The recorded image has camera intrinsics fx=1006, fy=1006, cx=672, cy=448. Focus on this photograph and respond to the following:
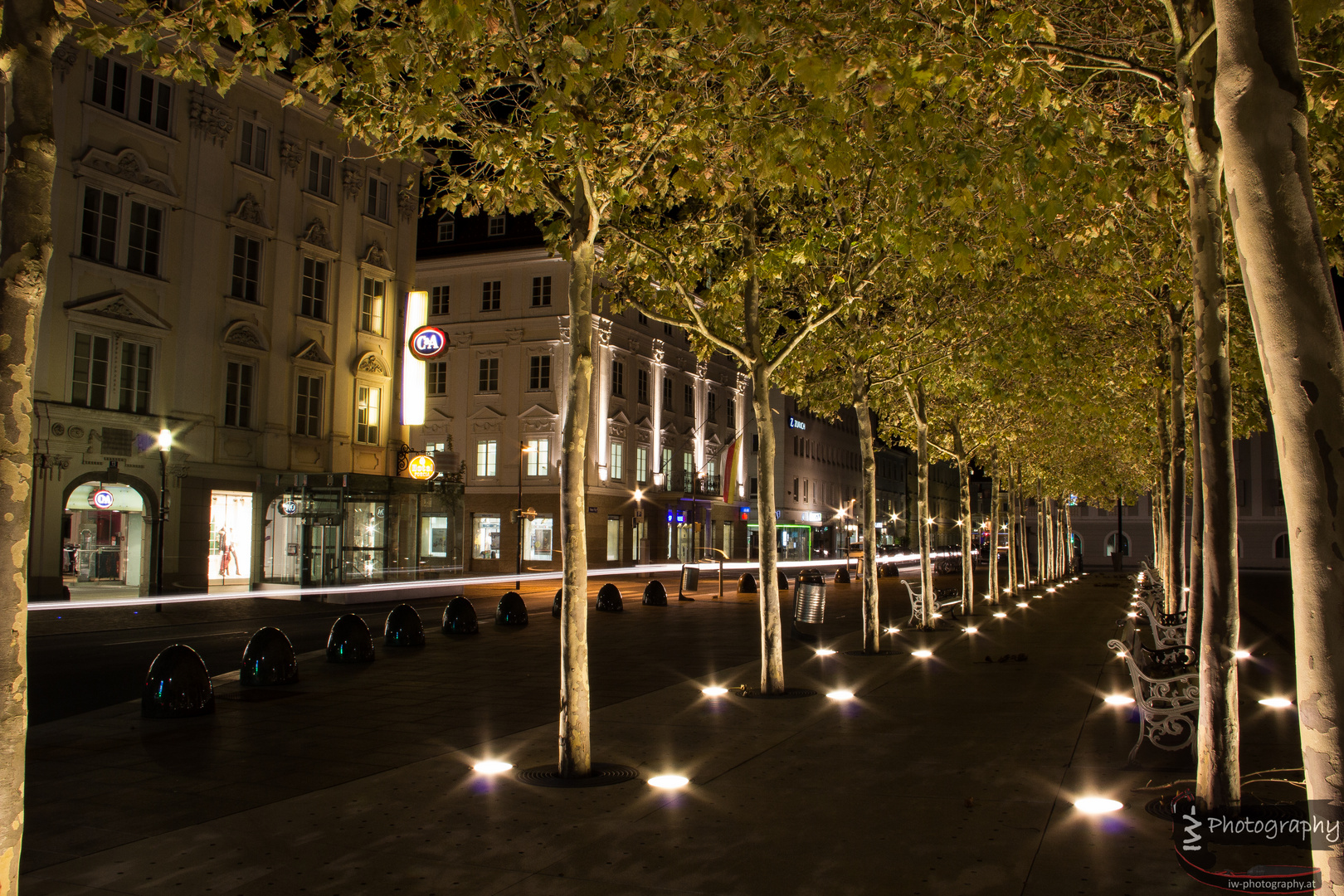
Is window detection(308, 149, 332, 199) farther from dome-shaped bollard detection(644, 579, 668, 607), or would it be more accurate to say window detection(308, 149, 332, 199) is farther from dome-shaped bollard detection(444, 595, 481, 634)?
dome-shaped bollard detection(444, 595, 481, 634)

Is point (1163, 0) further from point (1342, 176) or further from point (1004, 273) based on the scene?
point (1004, 273)

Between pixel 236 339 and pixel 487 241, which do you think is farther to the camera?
pixel 487 241

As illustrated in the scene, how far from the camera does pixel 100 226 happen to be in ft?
90.0

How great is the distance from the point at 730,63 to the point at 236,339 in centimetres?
2661

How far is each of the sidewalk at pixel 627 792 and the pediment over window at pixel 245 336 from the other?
20.3 meters

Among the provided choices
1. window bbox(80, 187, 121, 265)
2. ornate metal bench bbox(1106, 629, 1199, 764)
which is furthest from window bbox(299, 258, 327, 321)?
ornate metal bench bbox(1106, 629, 1199, 764)

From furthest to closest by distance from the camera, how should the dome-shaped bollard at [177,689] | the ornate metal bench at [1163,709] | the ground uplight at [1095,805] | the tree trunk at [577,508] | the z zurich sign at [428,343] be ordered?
the z zurich sign at [428,343] < the dome-shaped bollard at [177,689] < the ornate metal bench at [1163,709] < the tree trunk at [577,508] < the ground uplight at [1095,805]

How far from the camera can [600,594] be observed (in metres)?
27.0

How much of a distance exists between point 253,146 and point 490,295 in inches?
843

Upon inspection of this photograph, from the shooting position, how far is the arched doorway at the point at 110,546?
27766 millimetres

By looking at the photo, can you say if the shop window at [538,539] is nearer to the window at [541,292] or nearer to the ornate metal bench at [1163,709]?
the window at [541,292]

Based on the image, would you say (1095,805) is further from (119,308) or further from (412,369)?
(412,369)

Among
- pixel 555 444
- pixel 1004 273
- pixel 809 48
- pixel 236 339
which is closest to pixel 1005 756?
pixel 809 48

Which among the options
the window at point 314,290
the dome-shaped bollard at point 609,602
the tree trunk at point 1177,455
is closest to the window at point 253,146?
the window at point 314,290
